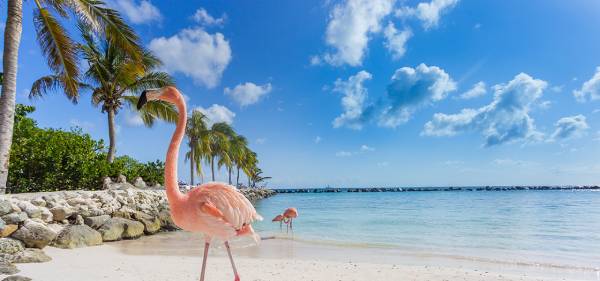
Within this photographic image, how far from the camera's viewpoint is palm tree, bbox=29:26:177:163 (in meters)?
17.2

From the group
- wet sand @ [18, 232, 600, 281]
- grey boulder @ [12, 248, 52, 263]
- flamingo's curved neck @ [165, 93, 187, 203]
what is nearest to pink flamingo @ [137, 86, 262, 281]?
flamingo's curved neck @ [165, 93, 187, 203]

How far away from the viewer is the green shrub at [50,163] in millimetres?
12500

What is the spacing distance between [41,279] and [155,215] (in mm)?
8653

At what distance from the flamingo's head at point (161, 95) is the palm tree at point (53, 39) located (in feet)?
20.6

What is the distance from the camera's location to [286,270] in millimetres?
6855

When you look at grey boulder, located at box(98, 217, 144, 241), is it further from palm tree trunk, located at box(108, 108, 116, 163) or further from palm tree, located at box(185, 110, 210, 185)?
palm tree, located at box(185, 110, 210, 185)

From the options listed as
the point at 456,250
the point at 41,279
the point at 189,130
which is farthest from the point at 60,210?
the point at 189,130

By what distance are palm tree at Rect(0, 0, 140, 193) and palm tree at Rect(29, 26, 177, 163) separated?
7008 mm

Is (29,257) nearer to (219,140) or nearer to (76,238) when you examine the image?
(76,238)

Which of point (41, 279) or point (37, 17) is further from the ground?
point (37, 17)

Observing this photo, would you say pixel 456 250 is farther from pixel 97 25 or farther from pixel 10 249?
pixel 97 25

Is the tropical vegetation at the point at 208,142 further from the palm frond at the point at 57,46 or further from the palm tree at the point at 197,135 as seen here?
the palm frond at the point at 57,46

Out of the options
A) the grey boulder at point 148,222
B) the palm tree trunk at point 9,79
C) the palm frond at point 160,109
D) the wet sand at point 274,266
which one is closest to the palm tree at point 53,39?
the palm tree trunk at point 9,79

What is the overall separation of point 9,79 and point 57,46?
1820 millimetres
